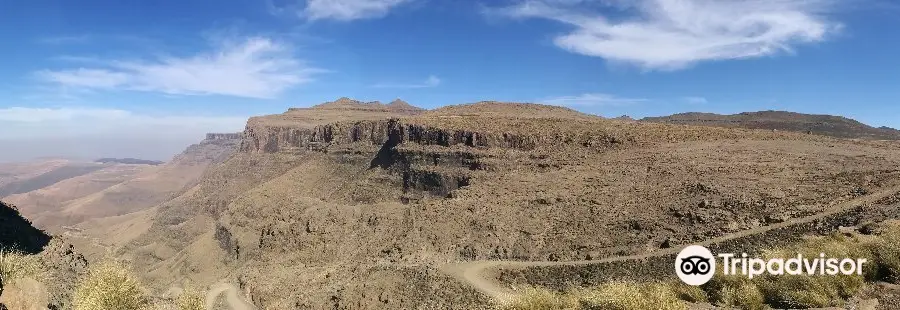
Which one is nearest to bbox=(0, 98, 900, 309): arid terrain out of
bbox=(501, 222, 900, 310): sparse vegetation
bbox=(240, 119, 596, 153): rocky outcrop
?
bbox=(240, 119, 596, 153): rocky outcrop

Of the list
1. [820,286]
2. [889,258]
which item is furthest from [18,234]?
[889,258]

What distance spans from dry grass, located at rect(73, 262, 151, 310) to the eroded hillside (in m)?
17.2

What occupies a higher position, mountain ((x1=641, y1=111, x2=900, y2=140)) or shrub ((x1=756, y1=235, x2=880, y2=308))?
mountain ((x1=641, y1=111, x2=900, y2=140))

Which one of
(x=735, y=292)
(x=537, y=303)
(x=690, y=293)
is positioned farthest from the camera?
(x=690, y=293)

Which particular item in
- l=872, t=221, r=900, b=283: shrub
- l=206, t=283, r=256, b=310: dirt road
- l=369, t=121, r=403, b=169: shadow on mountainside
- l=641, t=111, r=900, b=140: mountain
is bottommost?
l=206, t=283, r=256, b=310: dirt road

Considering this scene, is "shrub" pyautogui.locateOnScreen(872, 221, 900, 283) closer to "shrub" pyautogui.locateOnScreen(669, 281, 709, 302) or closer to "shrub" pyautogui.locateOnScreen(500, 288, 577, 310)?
"shrub" pyautogui.locateOnScreen(669, 281, 709, 302)

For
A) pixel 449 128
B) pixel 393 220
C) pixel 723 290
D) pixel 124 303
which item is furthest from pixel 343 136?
pixel 723 290

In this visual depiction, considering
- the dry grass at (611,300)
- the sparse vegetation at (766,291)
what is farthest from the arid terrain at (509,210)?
the dry grass at (611,300)

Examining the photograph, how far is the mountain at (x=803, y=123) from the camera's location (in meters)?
125

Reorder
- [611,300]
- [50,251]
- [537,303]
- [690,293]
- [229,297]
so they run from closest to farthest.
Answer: [611,300]
[537,303]
[690,293]
[50,251]
[229,297]

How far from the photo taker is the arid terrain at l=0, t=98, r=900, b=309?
1796 inches

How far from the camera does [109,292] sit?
31062 millimetres

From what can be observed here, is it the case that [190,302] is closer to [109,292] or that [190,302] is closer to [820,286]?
[109,292]

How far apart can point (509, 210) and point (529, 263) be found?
9073 mm
